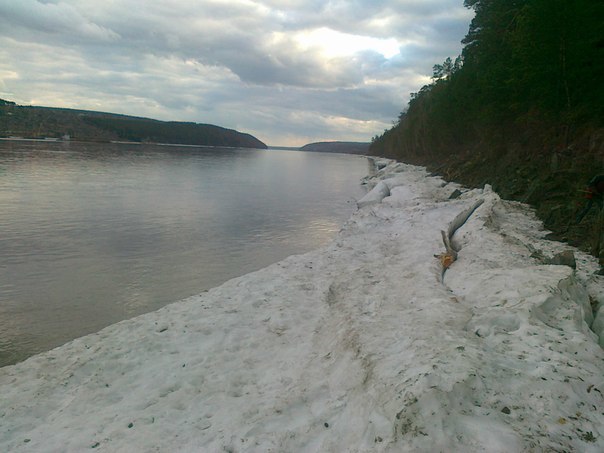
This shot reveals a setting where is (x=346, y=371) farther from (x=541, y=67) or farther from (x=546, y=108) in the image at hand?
(x=546, y=108)

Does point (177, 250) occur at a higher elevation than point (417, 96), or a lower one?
lower

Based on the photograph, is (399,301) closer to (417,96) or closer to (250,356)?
(250,356)

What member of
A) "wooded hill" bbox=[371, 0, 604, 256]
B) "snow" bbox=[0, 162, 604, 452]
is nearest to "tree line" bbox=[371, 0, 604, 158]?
"wooded hill" bbox=[371, 0, 604, 256]

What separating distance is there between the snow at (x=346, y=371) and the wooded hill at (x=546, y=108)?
5883mm

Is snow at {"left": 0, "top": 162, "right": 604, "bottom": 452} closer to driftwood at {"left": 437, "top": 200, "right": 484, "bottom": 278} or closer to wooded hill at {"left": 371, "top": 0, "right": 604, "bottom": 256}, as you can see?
driftwood at {"left": 437, "top": 200, "right": 484, "bottom": 278}

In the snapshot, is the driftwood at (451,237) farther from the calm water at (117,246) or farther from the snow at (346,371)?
the calm water at (117,246)

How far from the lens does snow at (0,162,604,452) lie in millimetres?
4641

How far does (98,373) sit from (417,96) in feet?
383

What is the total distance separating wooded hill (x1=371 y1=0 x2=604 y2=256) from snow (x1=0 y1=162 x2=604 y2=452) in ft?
19.3

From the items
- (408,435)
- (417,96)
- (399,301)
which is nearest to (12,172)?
(399,301)

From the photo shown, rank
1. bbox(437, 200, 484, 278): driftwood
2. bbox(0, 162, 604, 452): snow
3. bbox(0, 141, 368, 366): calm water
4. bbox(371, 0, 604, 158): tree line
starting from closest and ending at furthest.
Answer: bbox(0, 162, 604, 452): snow → bbox(0, 141, 368, 366): calm water → bbox(437, 200, 484, 278): driftwood → bbox(371, 0, 604, 158): tree line

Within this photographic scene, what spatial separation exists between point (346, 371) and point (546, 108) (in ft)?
91.5

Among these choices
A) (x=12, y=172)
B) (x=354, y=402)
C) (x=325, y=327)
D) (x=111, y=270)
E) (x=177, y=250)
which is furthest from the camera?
(x=12, y=172)

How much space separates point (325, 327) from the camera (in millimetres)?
9031
